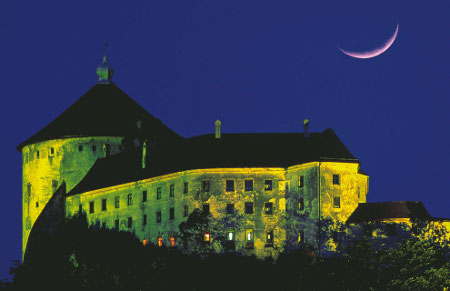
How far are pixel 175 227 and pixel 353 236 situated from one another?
13.9 m

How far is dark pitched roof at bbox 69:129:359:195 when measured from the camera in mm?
104250

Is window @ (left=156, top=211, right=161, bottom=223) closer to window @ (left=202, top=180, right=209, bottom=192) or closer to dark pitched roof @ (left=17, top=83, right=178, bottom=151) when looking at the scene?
window @ (left=202, top=180, right=209, bottom=192)

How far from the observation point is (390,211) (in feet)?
326

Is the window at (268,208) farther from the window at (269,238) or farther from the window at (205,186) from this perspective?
the window at (205,186)

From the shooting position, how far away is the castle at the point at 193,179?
10250cm

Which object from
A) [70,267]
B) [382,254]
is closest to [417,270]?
[382,254]

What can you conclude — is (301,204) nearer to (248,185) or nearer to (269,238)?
(269,238)

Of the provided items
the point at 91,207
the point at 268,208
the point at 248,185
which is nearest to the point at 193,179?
the point at 248,185

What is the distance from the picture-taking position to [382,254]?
98125 mm

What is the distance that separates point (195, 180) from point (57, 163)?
874 inches

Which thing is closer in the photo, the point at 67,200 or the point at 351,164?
the point at 351,164

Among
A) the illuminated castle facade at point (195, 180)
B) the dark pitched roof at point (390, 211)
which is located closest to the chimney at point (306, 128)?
the illuminated castle facade at point (195, 180)

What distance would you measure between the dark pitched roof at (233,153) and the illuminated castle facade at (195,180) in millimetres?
74

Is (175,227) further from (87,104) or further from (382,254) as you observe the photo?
(87,104)
